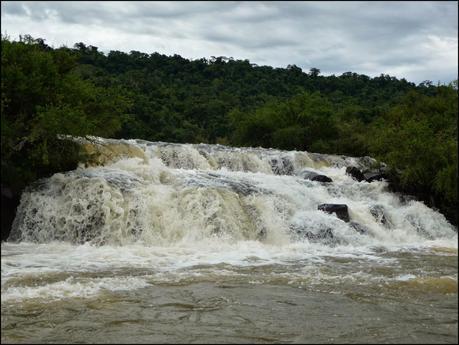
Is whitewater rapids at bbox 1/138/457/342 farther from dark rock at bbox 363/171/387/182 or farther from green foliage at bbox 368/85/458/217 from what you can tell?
dark rock at bbox 363/171/387/182

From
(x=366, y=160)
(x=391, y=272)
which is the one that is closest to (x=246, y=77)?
(x=366, y=160)

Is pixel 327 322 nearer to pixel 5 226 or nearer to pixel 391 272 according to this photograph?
pixel 391 272

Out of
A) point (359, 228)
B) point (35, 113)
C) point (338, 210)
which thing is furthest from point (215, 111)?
point (359, 228)

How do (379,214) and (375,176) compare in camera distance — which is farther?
(375,176)

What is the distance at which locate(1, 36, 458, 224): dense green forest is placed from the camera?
15828 millimetres

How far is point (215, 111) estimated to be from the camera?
54.4 metres

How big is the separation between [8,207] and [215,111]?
40523 millimetres

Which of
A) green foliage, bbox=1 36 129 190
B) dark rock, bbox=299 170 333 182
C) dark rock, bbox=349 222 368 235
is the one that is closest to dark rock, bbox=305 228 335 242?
dark rock, bbox=349 222 368 235

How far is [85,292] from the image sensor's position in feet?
28.0

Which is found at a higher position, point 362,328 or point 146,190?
point 146,190

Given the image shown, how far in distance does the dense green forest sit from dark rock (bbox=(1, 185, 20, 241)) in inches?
11.0

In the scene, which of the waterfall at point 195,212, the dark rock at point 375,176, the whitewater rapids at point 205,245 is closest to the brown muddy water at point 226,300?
the whitewater rapids at point 205,245

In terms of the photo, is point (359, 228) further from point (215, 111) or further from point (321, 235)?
point (215, 111)

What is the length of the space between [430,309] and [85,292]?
494 centimetres
